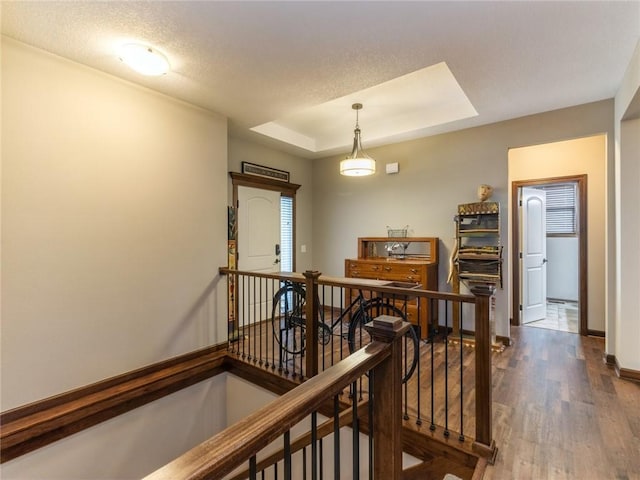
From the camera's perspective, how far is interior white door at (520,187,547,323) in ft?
14.9

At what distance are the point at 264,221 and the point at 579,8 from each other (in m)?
3.83

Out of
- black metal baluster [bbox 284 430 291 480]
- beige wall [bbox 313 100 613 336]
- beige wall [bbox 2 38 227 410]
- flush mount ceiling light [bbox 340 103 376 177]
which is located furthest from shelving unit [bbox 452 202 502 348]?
black metal baluster [bbox 284 430 291 480]

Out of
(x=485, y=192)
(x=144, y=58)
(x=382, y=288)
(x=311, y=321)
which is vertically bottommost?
(x=311, y=321)

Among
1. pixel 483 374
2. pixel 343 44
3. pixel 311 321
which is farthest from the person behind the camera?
pixel 311 321

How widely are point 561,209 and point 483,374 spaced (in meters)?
5.47

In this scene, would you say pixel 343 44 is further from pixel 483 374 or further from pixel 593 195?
pixel 593 195

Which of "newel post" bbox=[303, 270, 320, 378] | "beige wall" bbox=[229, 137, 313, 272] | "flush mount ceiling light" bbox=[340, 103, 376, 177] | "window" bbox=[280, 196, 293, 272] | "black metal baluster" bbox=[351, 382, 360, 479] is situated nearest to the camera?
"black metal baluster" bbox=[351, 382, 360, 479]

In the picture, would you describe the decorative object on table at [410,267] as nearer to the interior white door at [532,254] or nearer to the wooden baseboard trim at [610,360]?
the interior white door at [532,254]

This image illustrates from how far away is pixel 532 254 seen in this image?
4.68m

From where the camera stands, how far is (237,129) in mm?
3902

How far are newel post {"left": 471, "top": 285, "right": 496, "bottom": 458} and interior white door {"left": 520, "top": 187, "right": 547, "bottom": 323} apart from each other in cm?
326

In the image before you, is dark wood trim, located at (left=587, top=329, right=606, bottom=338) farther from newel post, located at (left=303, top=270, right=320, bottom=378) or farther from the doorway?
the doorway

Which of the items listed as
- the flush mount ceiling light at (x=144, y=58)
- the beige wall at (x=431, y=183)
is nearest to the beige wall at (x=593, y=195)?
the beige wall at (x=431, y=183)

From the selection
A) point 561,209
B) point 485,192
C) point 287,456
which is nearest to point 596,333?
point 485,192
